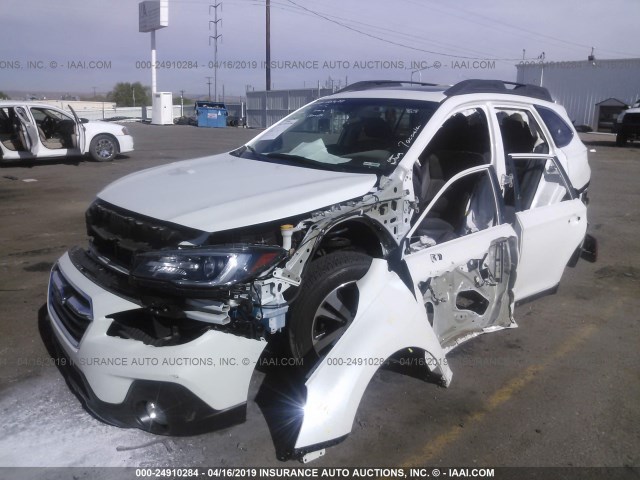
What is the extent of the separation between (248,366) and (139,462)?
77 centimetres

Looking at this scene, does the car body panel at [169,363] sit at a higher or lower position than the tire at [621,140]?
lower

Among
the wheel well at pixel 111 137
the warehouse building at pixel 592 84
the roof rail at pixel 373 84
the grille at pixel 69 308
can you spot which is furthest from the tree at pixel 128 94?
the grille at pixel 69 308

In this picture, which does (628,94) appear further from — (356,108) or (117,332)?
(117,332)

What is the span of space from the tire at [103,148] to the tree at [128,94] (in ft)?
174

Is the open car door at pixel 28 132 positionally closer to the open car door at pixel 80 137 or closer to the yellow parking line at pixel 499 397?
the open car door at pixel 80 137

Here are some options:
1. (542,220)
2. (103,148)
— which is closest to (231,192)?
(542,220)

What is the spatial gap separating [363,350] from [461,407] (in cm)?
100

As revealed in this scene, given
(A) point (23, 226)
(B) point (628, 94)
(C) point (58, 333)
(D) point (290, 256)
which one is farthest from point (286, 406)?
(B) point (628, 94)

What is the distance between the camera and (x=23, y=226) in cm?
802

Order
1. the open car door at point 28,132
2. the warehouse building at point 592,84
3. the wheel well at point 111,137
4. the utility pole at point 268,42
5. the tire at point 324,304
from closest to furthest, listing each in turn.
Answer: the tire at point 324,304 → the open car door at point 28,132 → the wheel well at point 111,137 → the warehouse building at point 592,84 → the utility pole at point 268,42

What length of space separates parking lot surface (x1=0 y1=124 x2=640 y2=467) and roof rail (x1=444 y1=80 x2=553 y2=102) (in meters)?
1.88

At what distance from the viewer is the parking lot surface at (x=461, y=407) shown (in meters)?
3.06

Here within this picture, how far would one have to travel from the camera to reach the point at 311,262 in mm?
3344

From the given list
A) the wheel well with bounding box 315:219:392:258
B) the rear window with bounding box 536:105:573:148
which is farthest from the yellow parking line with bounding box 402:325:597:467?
the rear window with bounding box 536:105:573:148
